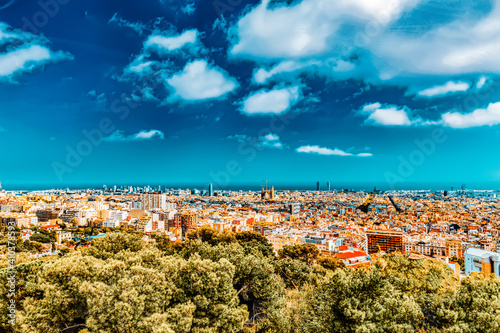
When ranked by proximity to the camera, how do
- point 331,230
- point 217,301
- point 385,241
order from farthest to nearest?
1. point 331,230
2. point 385,241
3. point 217,301

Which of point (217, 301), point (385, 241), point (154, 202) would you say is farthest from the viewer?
point (154, 202)

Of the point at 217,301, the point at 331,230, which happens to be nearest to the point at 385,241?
the point at 331,230

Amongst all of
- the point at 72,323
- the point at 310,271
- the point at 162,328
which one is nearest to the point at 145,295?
the point at 162,328

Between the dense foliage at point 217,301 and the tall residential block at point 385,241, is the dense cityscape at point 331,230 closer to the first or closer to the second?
the tall residential block at point 385,241

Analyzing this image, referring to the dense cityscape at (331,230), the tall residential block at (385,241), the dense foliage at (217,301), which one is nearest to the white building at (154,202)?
the dense cityscape at (331,230)

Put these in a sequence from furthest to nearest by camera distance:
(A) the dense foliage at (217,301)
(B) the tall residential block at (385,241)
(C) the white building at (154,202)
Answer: (C) the white building at (154,202), (B) the tall residential block at (385,241), (A) the dense foliage at (217,301)

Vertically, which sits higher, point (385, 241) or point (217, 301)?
point (217, 301)

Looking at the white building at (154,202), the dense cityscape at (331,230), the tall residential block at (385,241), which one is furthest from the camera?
the white building at (154,202)

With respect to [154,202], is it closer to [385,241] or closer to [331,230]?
[331,230]

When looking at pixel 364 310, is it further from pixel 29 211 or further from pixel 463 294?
pixel 29 211
